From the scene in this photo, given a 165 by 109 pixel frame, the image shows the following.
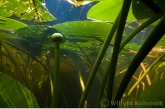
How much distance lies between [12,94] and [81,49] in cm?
78

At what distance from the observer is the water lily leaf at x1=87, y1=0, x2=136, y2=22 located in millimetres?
648

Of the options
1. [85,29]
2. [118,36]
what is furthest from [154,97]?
[85,29]

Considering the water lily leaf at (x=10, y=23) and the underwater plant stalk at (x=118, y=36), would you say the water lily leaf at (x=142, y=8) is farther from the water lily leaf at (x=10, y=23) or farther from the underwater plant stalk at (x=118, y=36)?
the water lily leaf at (x=10, y=23)

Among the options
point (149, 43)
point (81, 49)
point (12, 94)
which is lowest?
point (81, 49)

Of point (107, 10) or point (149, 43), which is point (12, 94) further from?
point (107, 10)

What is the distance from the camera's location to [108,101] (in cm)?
39

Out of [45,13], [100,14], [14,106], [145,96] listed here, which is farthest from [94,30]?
[14,106]

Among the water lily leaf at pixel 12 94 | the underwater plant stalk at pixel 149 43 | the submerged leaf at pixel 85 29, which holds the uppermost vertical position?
the underwater plant stalk at pixel 149 43

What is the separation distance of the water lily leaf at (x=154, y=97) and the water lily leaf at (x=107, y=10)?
0.99 ft

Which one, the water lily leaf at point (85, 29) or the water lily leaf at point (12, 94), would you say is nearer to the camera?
the water lily leaf at point (12, 94)

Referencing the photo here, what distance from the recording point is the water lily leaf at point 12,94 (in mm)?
384

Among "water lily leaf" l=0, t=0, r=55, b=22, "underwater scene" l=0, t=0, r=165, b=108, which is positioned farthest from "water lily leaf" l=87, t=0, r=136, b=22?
"water lily leaf" l=0, t=0, r=55, b=22

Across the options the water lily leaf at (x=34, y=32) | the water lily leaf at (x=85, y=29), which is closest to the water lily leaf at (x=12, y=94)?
the water lily leaf at (x=85, y=29)

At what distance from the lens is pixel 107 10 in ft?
2.27
